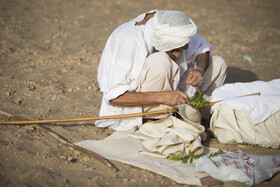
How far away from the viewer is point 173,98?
3377 millimetres

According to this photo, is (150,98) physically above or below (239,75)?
above

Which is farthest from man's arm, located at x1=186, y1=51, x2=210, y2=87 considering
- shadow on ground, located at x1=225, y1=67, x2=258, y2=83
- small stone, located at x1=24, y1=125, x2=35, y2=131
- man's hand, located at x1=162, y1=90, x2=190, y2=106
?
small stone, located at x1=24, y1=125, x2=35, y2=131

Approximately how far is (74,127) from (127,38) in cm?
113

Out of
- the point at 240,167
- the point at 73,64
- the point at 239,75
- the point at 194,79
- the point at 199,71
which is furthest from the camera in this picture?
the point at 239,75

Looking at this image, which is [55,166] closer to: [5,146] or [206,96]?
[5,146]

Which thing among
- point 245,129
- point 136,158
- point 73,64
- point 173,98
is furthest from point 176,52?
point 73,64

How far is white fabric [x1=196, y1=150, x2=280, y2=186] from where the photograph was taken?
9.16 ft

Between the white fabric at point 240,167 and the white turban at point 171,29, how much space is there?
47.9 inches

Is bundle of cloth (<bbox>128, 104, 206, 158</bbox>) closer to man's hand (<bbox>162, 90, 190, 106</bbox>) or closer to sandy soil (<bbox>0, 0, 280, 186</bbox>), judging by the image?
man's hand (<bbox>162, 90, 190, 106</bbox>)

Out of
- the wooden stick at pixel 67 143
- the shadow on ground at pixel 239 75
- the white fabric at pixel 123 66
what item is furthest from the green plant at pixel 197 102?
the shadow on ground at pixel 239 75

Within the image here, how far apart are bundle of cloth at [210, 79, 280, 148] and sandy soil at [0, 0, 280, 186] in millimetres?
119

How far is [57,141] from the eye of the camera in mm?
3307

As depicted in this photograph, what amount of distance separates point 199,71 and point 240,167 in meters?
1.33

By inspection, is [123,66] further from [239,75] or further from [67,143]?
[239,75]
